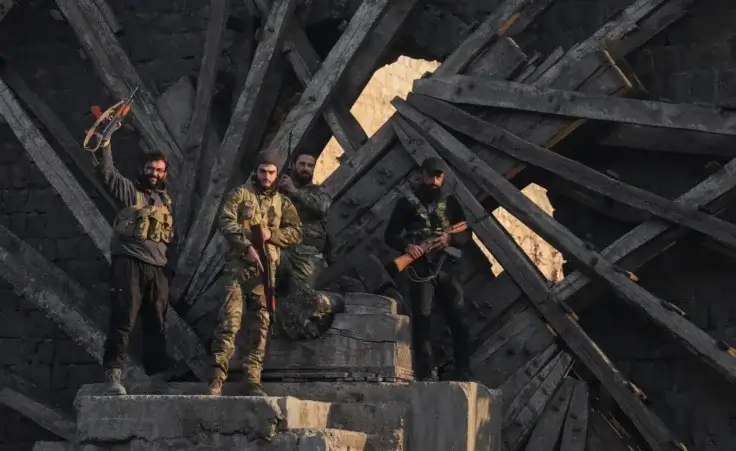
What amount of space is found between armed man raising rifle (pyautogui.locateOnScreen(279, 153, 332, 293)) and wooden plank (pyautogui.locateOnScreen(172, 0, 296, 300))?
0.97 meters

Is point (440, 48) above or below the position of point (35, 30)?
below

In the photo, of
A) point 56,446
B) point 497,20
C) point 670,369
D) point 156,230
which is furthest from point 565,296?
point 56,446

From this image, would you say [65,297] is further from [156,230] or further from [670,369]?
[670,369]

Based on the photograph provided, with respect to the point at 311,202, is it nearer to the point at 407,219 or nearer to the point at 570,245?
the point at 407,219

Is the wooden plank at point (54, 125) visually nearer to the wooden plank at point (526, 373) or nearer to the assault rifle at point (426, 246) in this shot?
the assault rifle at point (426, 246)

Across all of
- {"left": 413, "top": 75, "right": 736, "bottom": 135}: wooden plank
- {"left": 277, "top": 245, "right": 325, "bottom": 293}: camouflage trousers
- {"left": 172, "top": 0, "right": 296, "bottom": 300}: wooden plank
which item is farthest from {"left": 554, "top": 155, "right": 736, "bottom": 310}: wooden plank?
{"left": 172, "top": 0, "right": 296, "bottom": 300}: wooden plank

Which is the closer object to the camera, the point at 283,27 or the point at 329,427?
the point at 329,427

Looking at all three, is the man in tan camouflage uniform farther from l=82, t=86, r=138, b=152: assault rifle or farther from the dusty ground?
the dusty ground

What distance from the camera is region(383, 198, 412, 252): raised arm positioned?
29.2 ft

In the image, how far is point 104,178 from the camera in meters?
8.44

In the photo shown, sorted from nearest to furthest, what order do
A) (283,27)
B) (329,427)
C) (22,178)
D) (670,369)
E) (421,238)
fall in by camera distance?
1. (329,427)
2. (421,238)
3. (670,369)
4. (283,27)
5. (22,178)

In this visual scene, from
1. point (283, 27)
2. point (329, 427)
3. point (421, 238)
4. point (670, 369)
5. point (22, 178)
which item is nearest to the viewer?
point (329, 427)

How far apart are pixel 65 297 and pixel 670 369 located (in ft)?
14.1

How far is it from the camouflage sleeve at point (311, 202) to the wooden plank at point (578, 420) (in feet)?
6.56
